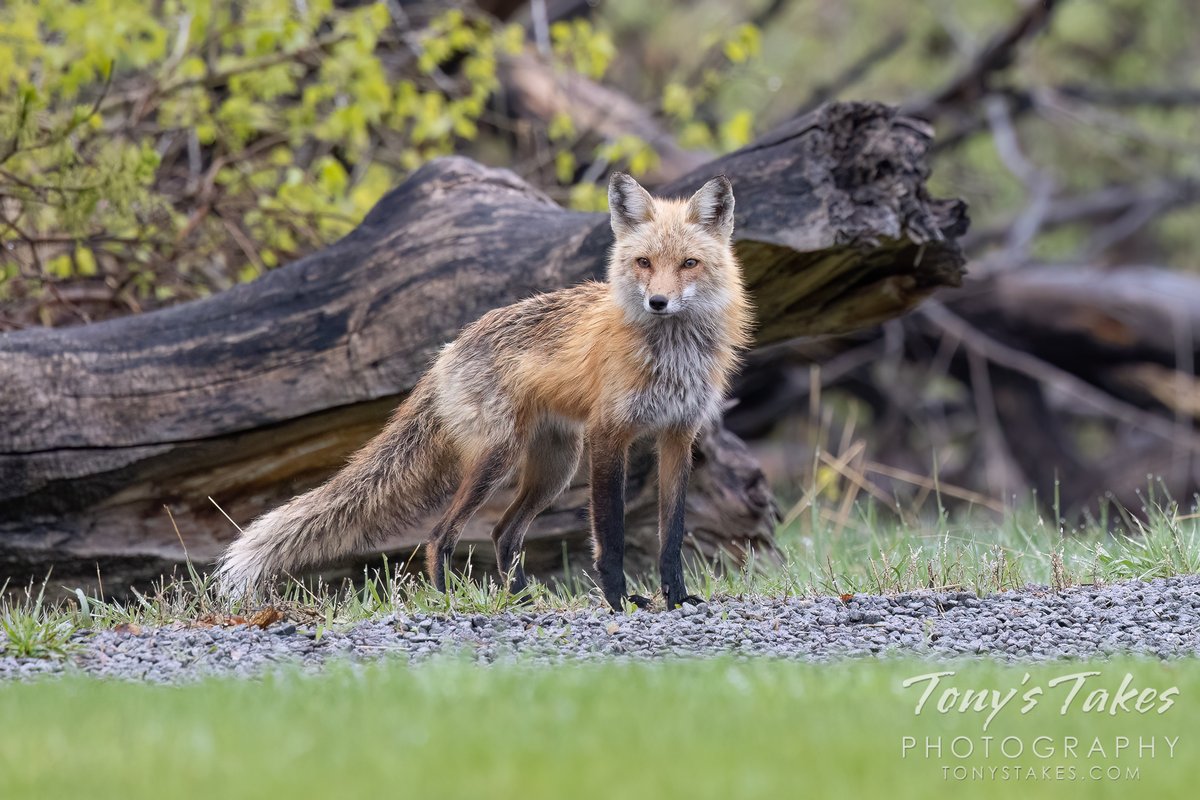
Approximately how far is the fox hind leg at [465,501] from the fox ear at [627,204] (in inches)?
47.7

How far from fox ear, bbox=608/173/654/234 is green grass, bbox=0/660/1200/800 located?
2522 millimetres

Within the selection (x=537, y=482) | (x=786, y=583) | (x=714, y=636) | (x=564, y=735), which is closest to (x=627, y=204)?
(x=537, y=482)

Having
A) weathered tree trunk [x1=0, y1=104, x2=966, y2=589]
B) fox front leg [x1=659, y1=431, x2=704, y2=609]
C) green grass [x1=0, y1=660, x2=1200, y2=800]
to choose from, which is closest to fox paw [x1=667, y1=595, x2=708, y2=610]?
fox front leg [x1=659, y1=431, x2=704, y2=609]

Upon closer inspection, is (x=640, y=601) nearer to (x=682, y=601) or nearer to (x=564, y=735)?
(x=682, y=601)

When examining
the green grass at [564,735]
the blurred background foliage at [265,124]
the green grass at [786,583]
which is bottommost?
the green grass at [786,583]

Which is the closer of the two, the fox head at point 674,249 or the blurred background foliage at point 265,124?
the fox head at point 674,249

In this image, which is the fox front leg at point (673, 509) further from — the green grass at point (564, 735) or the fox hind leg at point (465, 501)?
the green grass at point (564, 735)

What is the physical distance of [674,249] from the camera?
5.46 m

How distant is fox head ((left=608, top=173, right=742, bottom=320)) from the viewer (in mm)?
5406

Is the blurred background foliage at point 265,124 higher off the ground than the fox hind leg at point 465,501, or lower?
higher

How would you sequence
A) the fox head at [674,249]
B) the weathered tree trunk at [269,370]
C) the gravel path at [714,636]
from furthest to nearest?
the weathered tree trunk at [269,370], the fox head at [674,249], the gravel path at [714,636]

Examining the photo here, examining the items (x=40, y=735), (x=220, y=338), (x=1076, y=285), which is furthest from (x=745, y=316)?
(x=1076, y=285)

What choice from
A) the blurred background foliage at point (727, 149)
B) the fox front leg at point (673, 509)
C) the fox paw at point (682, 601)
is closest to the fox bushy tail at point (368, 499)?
the fox front leg at point (673, 509)

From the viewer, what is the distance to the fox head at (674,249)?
5.41 meters
